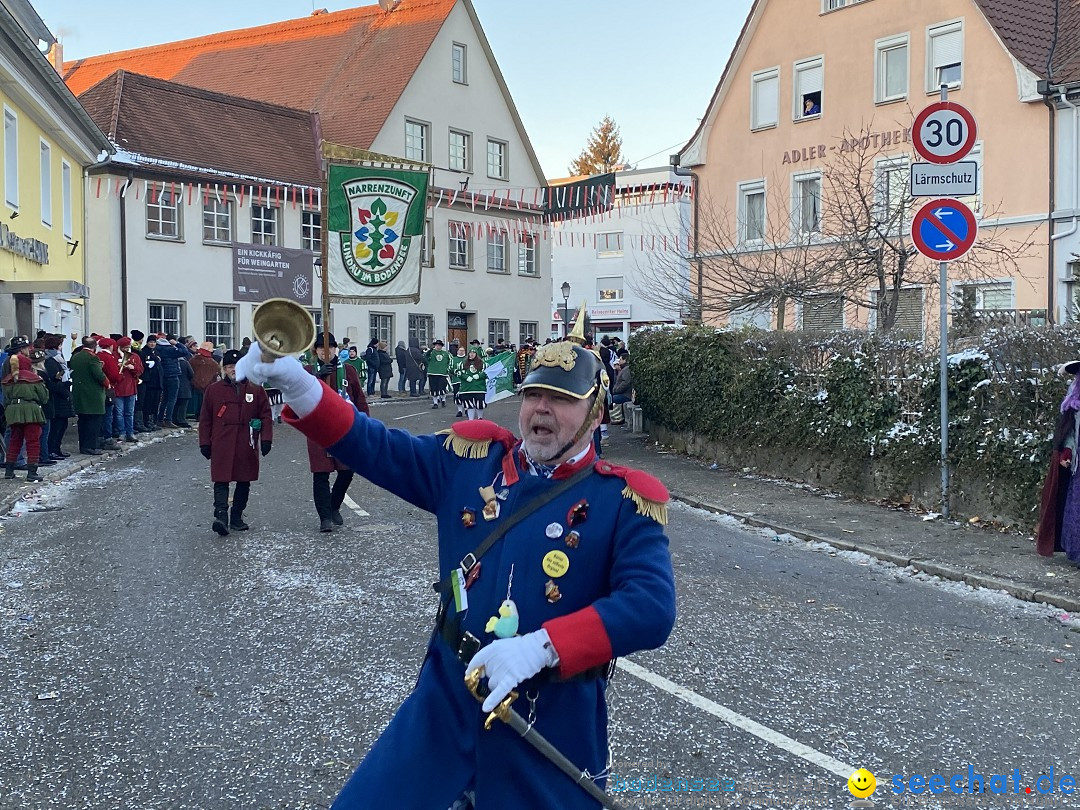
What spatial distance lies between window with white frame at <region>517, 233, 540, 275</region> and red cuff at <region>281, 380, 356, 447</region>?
3811cm

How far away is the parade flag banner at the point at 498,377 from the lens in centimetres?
2208

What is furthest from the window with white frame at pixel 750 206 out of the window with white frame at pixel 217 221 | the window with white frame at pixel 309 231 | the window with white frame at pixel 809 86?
the window with white frame at pixel 217 221

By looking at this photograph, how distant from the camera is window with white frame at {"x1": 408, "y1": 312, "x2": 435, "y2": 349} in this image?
36.8m

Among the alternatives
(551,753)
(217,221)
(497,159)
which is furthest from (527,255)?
(551,753)

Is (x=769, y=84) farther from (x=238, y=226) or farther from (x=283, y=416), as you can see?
(x=283, y=416)

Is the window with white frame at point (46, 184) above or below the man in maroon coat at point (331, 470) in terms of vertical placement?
above

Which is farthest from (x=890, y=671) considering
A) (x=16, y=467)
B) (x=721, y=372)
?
(x=16, y=467)

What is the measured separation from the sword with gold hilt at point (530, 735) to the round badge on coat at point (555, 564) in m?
0.34

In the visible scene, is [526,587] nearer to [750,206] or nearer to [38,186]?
[38,186]

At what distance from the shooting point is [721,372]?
15.2 metres

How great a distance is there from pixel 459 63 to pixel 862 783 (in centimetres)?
3725

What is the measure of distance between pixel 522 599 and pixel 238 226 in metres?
30.5

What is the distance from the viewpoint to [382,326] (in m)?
35.8

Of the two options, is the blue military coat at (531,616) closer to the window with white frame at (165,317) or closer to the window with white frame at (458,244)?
the window with white frame at (165,317)
